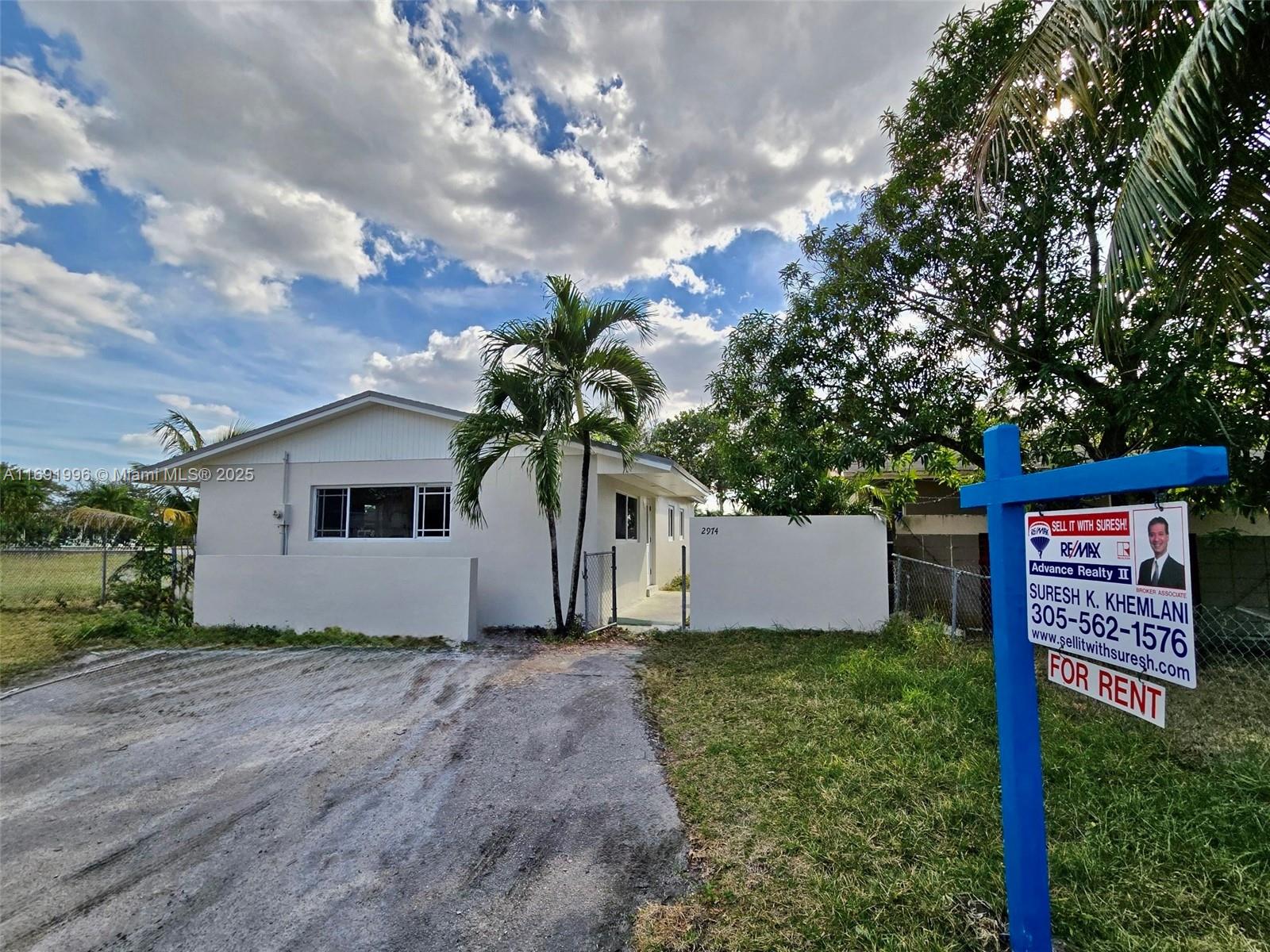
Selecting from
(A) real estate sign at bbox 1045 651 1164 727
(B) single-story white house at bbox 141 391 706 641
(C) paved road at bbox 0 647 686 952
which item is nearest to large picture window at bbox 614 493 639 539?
(B) single-story white house at bbox 141 391 706 641

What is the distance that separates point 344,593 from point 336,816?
236 inches

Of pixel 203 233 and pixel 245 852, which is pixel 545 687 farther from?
pixel 203 233

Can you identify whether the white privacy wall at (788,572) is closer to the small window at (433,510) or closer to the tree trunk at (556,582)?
the tree trunk at (556,582)

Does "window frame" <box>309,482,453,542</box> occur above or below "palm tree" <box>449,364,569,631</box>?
below

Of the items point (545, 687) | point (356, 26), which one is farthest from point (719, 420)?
point (356, 26)

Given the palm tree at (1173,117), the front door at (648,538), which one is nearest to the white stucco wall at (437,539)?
the front door at (648,538)

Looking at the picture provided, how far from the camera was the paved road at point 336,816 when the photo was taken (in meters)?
2.78

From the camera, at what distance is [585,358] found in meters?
8.40

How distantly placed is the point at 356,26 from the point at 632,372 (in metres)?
5.22

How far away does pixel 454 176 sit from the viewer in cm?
844

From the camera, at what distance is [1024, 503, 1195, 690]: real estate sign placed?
1564mm

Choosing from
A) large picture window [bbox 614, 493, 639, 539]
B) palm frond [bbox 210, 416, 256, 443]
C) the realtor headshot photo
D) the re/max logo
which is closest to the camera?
the realtor headshot photo

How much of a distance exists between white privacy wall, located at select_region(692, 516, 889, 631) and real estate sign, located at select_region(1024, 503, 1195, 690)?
6741 mm

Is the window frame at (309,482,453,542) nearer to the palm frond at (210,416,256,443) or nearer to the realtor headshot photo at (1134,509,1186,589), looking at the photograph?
the palm frond at (210,416,256,443)
